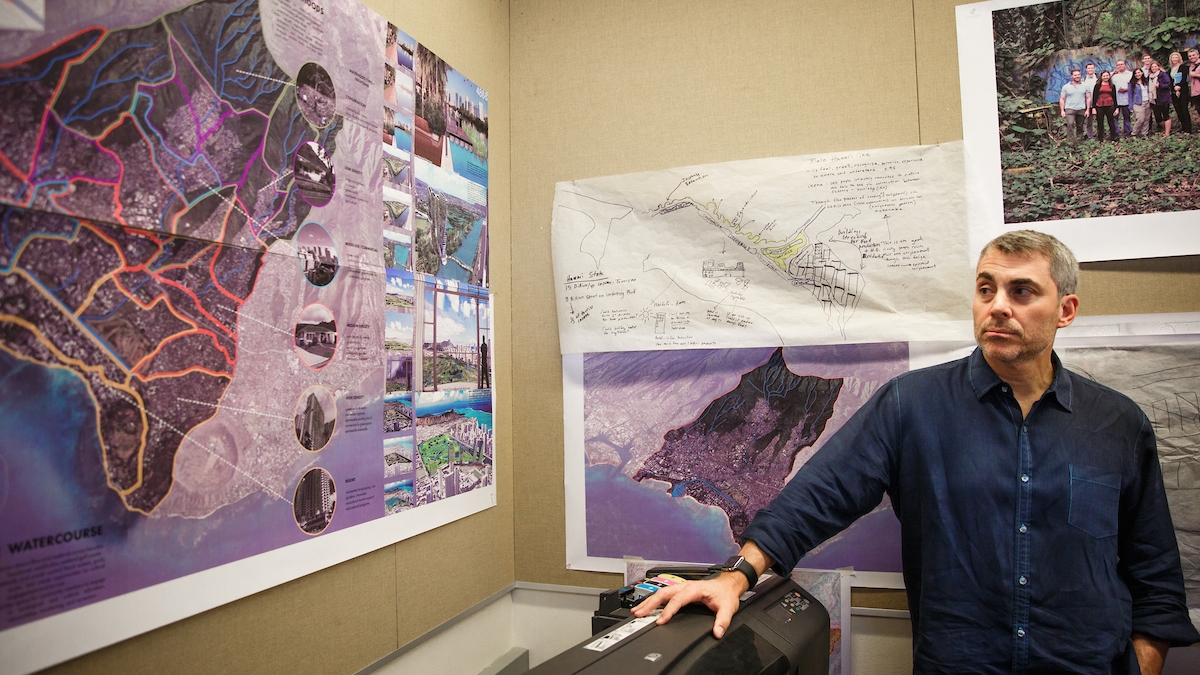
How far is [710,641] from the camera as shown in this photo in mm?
1017

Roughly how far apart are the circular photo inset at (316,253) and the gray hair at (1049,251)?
4.30ft

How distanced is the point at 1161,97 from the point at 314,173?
6.03 ft

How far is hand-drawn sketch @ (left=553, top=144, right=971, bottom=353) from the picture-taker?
1.59m

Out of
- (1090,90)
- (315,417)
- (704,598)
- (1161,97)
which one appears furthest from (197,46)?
(1161,97)

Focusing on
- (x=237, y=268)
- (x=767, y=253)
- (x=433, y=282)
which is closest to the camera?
(x=237, y=268)

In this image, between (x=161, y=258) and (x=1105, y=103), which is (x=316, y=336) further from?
(x=1105, y=103)

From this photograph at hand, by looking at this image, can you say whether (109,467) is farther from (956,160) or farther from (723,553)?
(956,160)

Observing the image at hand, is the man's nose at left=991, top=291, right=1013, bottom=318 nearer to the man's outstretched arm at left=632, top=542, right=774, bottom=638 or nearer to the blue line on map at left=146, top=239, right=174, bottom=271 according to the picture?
the man's outstretched arm at left=632, top=542, right=774, bottom=638

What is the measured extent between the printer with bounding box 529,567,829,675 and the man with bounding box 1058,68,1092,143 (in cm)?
124

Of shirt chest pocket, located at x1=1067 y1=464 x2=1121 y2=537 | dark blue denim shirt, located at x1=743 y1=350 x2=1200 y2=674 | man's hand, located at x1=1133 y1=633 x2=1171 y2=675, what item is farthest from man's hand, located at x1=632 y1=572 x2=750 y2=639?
man's hand, located at x1=1133 y1=633 x2=1171 y2=675

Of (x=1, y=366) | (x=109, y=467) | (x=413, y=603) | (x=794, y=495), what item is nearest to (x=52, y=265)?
(x=1, y=366)

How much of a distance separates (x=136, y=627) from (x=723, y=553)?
1265 millimetres

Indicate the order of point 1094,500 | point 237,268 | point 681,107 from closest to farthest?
point 237,268 → point 1094,500 → point 681,107

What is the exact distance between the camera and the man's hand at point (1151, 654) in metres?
1.22
